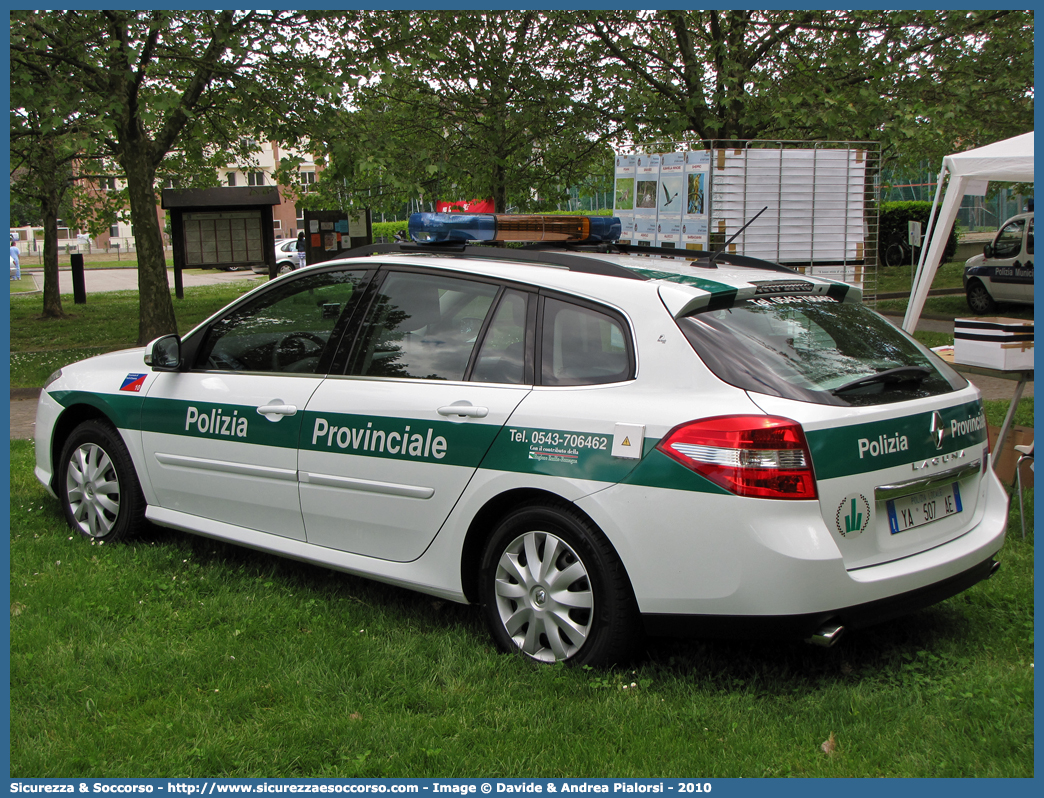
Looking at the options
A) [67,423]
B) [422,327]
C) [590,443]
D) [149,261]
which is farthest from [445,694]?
[149,261]

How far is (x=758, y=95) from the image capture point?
13.5 metres

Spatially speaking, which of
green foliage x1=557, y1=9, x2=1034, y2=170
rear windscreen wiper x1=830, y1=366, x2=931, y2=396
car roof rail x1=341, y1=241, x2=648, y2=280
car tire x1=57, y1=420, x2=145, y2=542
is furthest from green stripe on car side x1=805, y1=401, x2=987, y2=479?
green foliage x1=557, y1=9, x2=1034, y2=170

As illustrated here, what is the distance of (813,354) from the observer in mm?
3533

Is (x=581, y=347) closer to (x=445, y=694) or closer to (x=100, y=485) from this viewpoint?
(x=445, y=694)

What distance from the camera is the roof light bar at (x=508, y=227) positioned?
4586mm

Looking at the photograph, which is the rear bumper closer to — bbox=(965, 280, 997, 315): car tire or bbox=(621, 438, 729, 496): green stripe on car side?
bbox=(621, 438, 729, 496): green stripe on car side

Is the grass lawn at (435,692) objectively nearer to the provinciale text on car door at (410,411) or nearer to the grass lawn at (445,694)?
the grass lawn at (445,694)

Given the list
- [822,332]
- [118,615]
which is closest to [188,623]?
[118,615]

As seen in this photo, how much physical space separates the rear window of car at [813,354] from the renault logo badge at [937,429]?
3.6 inches

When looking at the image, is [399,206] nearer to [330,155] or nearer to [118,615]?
[330,155]

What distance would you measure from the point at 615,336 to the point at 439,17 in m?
11.7

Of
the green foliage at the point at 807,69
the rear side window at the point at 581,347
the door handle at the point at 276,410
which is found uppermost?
the green foliage at the point at 807,69

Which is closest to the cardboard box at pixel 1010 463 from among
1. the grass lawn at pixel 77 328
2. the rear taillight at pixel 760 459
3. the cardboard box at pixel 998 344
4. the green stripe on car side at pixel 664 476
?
the cardboard box at pixel 998 344

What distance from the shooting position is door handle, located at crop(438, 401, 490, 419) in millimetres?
3740
